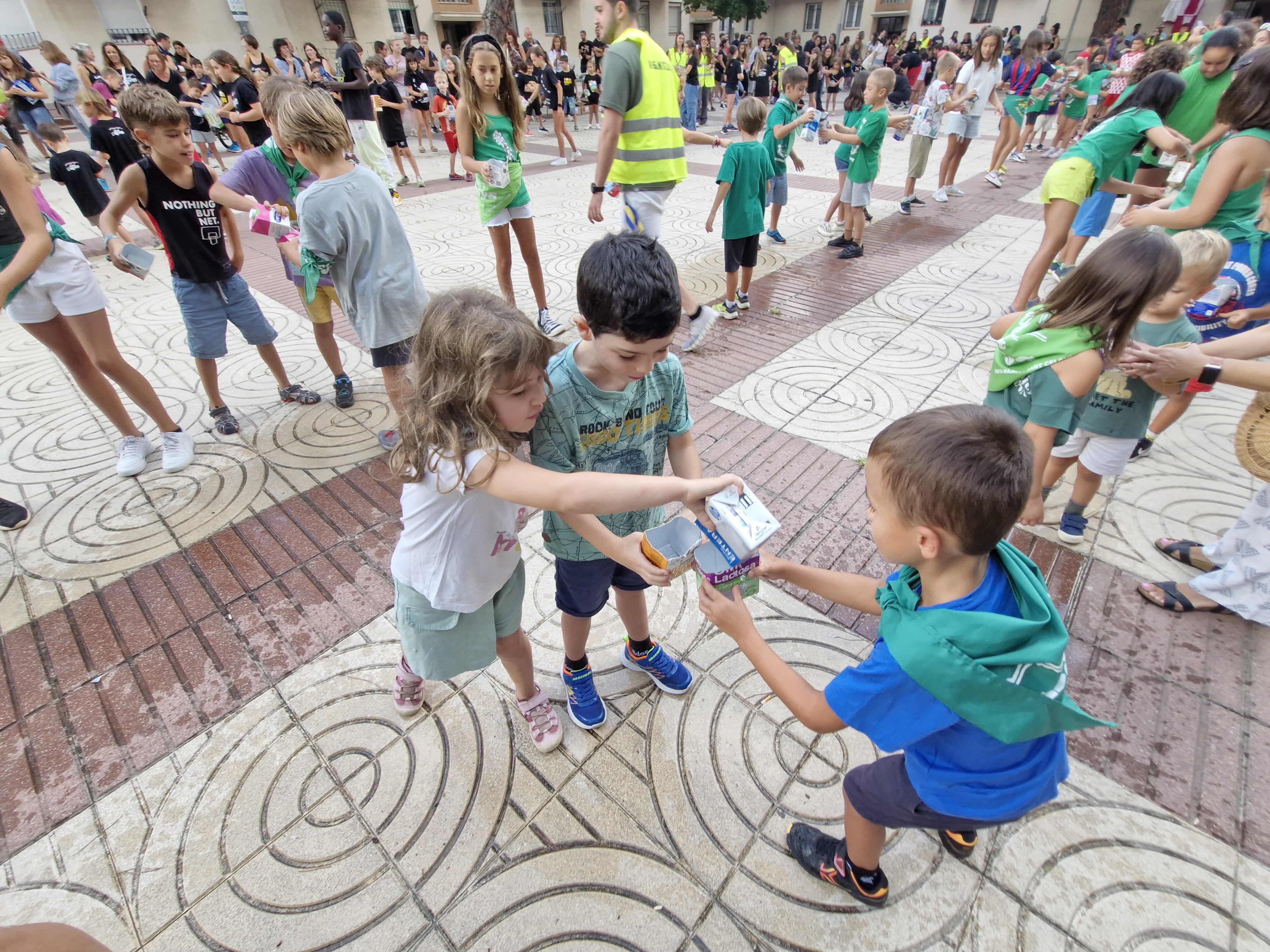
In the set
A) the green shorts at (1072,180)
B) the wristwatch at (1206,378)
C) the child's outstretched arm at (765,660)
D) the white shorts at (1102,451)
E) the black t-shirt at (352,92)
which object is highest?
the black t-shirt at (352,92)

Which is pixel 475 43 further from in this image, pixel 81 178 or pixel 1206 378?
pixel 1206 378

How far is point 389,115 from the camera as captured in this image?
937cm

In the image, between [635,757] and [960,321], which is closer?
[635,757]

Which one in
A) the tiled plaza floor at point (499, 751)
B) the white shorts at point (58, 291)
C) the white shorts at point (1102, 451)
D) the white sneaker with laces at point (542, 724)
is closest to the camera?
the tiled plaza floor at point (499, 751)

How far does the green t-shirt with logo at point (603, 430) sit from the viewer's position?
155cm

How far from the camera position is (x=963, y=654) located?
1.10 meters

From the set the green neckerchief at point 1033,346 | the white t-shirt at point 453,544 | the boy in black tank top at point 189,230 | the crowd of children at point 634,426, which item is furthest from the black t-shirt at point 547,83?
the white t-shirt at point 453,544

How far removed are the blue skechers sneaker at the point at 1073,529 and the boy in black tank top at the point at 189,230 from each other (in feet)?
15.8

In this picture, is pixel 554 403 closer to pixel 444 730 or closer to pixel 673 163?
pixel 444 730

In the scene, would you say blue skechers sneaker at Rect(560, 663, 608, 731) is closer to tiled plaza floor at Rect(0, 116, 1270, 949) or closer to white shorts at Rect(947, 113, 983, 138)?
tiled plaza floor at Rect(0, 116, 1270, 949)

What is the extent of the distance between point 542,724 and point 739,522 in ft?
4.11

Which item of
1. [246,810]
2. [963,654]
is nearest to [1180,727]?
[963,654]

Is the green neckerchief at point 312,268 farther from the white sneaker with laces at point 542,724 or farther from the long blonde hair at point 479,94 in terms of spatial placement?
the white sneaker with laces at point 542,724

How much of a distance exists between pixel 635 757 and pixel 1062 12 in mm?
43534
